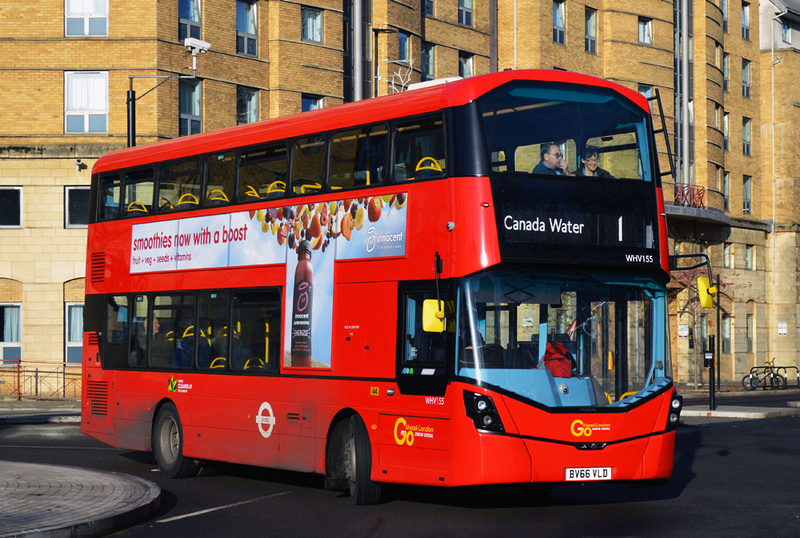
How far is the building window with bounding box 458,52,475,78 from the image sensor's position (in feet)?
143

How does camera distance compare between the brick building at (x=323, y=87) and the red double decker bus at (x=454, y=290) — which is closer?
the red double decker bus at (x=454, y=290)

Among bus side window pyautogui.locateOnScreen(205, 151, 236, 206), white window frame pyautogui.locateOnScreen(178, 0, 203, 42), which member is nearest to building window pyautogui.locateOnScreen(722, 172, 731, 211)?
white window frame pyautogui.locateOnScreen(178, 0, 203, 42)

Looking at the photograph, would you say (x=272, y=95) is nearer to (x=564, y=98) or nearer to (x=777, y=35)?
(x=564, y=98)

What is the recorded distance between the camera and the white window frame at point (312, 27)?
37.5 metres

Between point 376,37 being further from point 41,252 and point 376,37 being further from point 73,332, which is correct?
point 73,332

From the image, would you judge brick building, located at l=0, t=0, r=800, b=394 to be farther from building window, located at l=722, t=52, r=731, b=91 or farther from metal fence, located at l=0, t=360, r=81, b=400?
metal fence, located at l=0, t=360, r=81, b=400

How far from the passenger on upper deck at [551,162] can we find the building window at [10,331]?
25649 millimetres

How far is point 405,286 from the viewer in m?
12.1

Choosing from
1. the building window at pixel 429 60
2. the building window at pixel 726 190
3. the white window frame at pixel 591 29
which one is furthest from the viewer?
the building window at pixel 726 190

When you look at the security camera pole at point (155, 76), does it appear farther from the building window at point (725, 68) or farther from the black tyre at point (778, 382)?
the building window at point (725, 68)

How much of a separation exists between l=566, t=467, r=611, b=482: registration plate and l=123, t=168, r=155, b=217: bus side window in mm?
7709

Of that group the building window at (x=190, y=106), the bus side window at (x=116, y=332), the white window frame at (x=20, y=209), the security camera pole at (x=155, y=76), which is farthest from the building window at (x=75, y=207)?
the bus side window at (x=116, y=332)

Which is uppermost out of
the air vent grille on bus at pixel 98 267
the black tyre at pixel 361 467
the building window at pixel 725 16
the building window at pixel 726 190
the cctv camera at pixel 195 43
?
the building window at pixel 725 16

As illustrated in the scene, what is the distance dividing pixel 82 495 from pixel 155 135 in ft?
71.4
